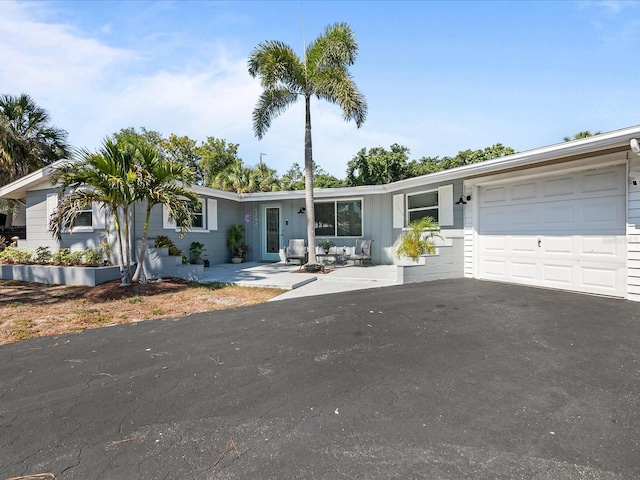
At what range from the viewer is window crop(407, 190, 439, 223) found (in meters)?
9.38

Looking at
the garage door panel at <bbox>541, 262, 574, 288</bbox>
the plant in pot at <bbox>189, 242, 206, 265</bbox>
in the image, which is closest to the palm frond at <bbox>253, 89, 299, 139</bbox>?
the plant in pot at <bbox>189, 242, 206, 265</bbox>

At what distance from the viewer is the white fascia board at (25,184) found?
8863mm

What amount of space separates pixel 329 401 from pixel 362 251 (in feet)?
27.5

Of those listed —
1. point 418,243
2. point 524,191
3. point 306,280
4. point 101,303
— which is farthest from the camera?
point 418,243

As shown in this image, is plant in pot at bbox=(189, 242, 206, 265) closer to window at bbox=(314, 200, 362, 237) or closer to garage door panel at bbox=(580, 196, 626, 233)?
window at bbox=(314, 200, 362, 237)

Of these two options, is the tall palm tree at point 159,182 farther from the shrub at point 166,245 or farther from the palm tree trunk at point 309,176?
the palm tree trunk at point 309,176

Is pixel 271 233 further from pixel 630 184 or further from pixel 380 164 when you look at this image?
Result: pixel 630 184

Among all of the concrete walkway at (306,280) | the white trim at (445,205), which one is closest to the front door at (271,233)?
the concrete walkway at (306,280)

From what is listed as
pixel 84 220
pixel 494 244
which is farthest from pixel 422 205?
pixel 84 220

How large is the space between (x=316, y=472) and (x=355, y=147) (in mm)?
19524

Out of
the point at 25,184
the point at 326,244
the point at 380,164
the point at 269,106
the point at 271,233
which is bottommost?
the point at 326,244

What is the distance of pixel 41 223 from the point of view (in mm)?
9703

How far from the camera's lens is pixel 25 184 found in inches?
367

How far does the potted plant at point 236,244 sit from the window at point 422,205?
20.6 feet
